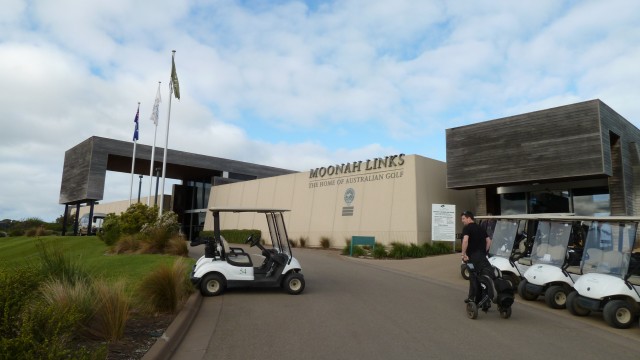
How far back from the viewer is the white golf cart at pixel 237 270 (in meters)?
10.2

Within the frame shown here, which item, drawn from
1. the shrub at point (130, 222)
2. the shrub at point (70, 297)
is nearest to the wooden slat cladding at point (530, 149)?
the shrub at point (130, 222)

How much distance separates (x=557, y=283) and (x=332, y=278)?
6.08 metres

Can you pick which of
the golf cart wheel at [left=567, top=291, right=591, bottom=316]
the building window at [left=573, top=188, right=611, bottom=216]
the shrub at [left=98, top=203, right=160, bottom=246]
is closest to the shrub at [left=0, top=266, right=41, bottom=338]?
the golf cart wheel at [left=567, top=291, right=591, bottom=316]

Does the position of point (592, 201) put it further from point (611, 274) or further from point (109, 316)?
point (109, 316)

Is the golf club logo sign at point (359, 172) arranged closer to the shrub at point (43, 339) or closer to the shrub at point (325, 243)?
the shrub at point (325, 243)

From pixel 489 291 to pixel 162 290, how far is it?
5701 mm

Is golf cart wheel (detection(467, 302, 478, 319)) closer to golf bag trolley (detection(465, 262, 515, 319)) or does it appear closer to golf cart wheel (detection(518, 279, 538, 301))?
golf bag trolley (detection(465, 262, 515, 319))

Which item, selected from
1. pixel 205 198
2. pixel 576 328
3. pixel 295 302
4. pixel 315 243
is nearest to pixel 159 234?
pixel 295 302

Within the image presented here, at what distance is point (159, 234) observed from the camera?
18.9m

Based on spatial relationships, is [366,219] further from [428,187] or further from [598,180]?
[598,180]

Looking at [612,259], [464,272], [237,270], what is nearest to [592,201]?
[464,272]

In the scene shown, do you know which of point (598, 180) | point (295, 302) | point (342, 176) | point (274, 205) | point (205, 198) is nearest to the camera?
point (295, 302)

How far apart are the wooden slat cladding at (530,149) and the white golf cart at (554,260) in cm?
1062

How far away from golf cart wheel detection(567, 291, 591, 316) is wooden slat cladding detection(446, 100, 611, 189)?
40.1 feet
